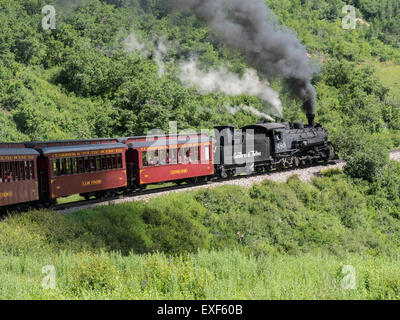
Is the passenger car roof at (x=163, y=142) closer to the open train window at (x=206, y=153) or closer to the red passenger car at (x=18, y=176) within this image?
the open train window at (x=206, y=153)

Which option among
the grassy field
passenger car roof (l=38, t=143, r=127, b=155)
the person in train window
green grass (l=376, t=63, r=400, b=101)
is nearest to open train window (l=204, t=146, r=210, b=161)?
the grassy field

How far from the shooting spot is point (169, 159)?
26.8 meters

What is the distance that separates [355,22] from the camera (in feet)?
406

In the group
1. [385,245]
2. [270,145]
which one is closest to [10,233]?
[270,145]

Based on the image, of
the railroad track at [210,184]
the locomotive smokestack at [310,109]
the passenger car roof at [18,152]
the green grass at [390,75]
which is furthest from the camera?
the green grass at [390,75]

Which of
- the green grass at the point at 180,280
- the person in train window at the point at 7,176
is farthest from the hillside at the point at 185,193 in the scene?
the person in train window at the point at 7,176

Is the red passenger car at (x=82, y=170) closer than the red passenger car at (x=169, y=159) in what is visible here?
Yes

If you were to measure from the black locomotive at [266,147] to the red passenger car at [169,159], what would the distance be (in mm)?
1356

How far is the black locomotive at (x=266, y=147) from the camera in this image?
100.0 ft

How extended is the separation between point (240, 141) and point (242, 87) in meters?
31.0

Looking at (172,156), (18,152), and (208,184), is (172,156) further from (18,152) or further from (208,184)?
(18,152)

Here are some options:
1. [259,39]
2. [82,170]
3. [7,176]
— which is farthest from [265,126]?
[7,176]

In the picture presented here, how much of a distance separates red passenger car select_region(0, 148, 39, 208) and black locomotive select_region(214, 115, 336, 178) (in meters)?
13.3

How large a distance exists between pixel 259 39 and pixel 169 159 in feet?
44.8
